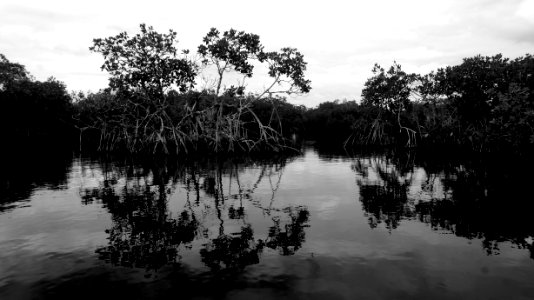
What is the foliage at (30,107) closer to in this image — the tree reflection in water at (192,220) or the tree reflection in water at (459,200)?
the tree reflection in water at (192,220)

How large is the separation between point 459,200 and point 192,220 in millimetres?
10994

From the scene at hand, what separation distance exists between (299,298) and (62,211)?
433 inches

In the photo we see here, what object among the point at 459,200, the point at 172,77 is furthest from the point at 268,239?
the point at 172,77

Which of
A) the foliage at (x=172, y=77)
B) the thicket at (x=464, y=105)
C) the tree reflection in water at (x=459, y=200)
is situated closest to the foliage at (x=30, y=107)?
the foliage at (x=172, y=77)

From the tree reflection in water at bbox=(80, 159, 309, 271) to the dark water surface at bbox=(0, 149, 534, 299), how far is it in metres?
0.06

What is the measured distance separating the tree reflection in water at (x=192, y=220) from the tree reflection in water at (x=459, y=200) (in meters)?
3.75

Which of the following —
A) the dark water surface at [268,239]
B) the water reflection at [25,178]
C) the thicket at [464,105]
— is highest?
the thicket at [464,105]

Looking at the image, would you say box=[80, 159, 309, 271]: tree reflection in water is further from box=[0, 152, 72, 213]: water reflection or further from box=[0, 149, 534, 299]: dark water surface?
box=[0, 152, 72, 213]: water reflection

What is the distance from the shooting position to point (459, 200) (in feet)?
50.7

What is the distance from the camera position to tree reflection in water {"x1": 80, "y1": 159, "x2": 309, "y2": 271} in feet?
30.9

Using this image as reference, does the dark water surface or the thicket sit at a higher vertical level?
the thicket

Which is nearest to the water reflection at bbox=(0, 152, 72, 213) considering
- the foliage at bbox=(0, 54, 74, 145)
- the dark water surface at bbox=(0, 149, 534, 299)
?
the dark water surface at bbox=(0, 149, 534, 299)

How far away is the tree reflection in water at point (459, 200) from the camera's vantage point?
11.5 metres

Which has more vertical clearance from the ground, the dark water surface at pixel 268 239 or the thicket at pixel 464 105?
the thicket at pixel 464 105
